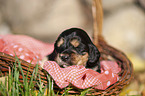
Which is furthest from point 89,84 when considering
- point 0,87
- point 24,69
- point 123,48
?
point 123,48

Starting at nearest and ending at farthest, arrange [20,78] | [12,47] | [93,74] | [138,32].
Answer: [20,78], [93,74], [12,47], [138,32]

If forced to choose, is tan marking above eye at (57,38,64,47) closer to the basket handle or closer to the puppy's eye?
the puppy's eye

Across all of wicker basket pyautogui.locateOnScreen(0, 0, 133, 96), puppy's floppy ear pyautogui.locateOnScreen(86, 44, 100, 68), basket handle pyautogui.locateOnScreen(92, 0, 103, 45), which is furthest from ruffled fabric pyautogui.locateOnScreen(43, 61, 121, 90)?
basket handle pyautogui.locateOnScreen(92, 0, 103, 45)

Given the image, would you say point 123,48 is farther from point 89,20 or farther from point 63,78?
point 63,78

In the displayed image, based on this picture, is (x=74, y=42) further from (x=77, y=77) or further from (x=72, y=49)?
(x=77, y=77)

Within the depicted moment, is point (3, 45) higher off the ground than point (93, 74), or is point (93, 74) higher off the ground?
point (3, 45)

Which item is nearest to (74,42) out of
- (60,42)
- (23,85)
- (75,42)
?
(75,42)

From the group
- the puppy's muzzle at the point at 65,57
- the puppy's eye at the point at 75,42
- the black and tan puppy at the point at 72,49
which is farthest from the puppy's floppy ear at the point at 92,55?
the puppy's muzzle at the point at 65,57

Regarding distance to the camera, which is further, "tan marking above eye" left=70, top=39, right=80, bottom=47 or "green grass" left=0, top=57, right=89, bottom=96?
"tan marking above eye" left=70, top=39, right=80, bottom=47
